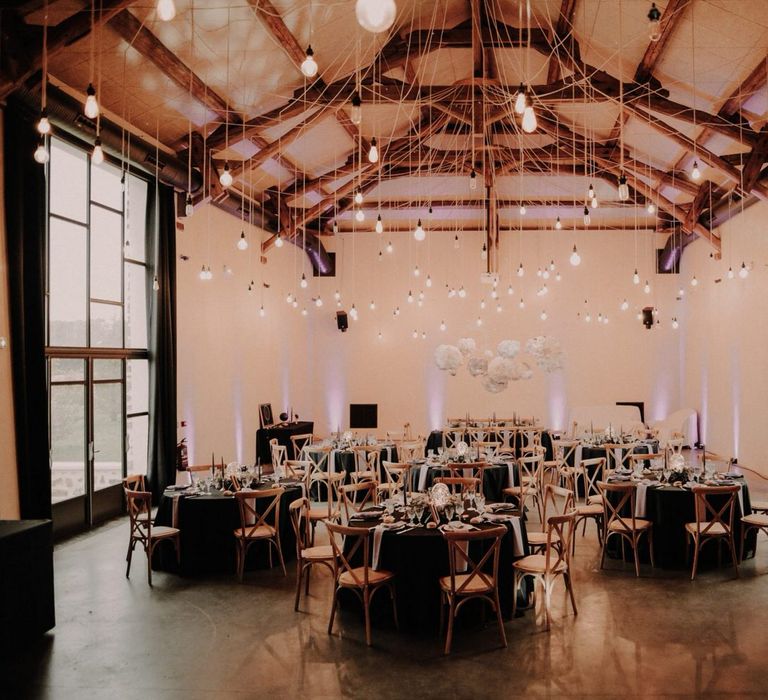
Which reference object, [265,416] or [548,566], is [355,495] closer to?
[548,566]

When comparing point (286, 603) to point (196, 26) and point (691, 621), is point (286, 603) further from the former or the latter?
point (196, 26)

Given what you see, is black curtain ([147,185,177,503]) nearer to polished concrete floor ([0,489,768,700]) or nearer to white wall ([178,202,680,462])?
polished concrete floor ([0,489,768,700])

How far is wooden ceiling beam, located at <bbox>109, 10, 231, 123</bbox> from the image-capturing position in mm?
7336

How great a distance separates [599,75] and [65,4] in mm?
7159

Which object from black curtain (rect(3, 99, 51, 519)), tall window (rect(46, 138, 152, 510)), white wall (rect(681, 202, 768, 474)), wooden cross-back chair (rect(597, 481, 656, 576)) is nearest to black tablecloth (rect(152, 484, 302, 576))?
black curtain (rect(3, 99, 51, 519))

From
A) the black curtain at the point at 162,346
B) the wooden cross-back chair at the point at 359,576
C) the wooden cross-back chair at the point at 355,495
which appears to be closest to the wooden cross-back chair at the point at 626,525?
the wooden cross-back chair at the point at 355,495

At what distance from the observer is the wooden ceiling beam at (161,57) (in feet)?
24.1

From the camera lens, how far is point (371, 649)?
4863 millimetres

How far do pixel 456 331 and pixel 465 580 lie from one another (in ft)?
38.3

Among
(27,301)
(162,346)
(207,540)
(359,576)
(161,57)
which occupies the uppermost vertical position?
(161,57)

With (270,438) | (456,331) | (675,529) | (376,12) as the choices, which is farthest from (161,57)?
(456,331)

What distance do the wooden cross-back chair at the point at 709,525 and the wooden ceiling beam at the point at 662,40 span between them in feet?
15.9

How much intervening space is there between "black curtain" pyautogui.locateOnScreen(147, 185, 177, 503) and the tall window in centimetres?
30

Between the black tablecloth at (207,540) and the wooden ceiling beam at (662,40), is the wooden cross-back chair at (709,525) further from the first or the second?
the wooden ceiling beam at (662,40)
